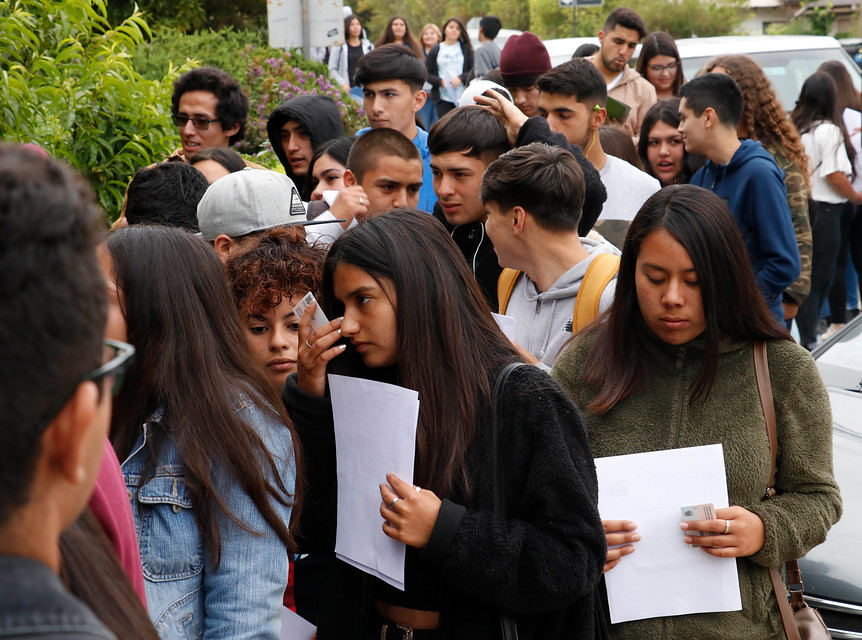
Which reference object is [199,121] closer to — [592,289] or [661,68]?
[592,289]

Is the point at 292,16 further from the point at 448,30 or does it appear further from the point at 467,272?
the point at 448,30

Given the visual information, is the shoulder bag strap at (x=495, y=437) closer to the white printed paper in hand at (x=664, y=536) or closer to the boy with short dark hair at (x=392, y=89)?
the white printed paper in hand at (x=664, y=536)

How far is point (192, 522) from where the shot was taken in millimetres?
1953

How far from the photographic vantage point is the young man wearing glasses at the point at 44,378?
2.98ft

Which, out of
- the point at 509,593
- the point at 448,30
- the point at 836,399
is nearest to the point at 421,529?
the point at 509,593

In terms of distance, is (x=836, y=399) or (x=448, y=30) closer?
(x=836, y=399)

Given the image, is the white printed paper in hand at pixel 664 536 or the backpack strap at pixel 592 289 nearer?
the white printed paper in hand at pixel 664 536


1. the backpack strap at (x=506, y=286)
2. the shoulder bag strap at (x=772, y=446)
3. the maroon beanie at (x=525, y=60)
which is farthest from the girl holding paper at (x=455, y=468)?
the maroon beanie at (x=525, y=60)

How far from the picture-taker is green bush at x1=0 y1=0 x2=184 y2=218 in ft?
13.2

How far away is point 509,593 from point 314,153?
3952mm

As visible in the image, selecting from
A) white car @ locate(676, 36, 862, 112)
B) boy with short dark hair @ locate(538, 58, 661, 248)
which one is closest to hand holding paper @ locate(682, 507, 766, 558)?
boy with short dark hair @ locate(538, 58, 661, 248)

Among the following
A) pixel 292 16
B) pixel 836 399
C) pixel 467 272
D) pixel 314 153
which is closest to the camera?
pixel 467 272

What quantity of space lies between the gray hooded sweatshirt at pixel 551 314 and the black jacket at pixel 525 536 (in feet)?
3.63

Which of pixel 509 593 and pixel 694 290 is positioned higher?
pixel 694 290
